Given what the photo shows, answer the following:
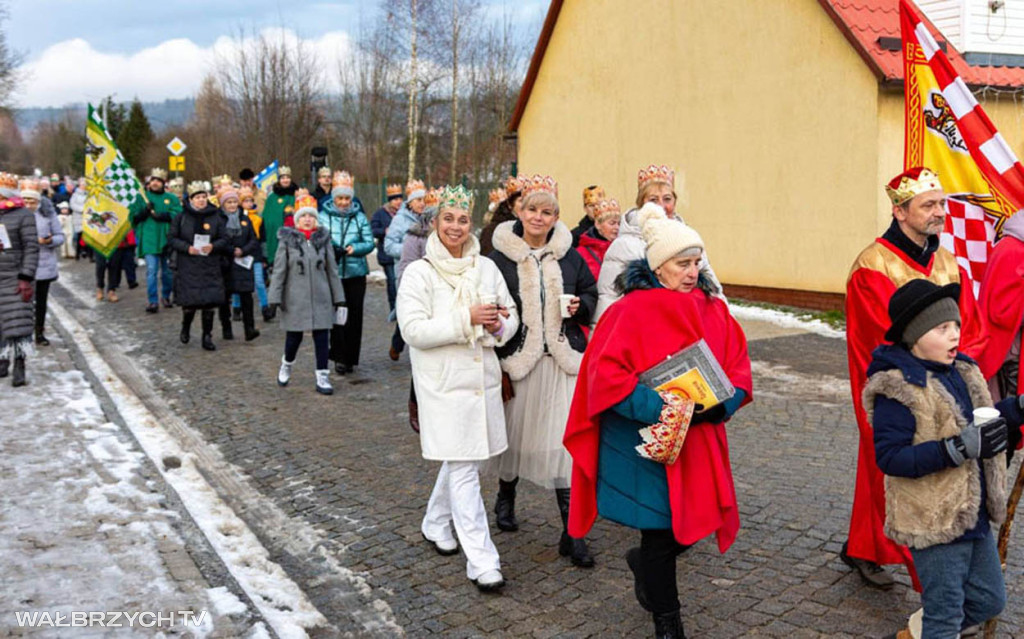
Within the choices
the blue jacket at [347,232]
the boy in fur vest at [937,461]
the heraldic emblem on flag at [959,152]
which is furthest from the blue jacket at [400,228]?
the boy in fur vest at [937,461]

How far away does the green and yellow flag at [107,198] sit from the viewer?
16.2m

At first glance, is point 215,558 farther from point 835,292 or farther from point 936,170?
point 835,292

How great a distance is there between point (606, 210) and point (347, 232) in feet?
15.0

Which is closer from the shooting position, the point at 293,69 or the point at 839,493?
the point at 839,493

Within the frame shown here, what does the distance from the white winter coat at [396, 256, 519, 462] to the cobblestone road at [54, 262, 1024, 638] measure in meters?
0.69

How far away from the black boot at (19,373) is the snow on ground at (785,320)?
8.04m

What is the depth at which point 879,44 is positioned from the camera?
13367 mm

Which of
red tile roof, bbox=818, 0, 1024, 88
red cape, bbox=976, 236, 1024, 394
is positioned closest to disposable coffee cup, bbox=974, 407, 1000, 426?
red cape, bbox=976, 236, 1024, 394

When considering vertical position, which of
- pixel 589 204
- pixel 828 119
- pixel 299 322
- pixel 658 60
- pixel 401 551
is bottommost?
pixel 401 551

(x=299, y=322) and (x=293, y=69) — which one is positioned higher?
(x=293, y=69)

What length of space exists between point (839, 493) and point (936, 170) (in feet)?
6.75

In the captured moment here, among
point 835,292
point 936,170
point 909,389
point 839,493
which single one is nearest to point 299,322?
point 839,493

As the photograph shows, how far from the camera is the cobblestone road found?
4449mm

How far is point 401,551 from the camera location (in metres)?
5.34
